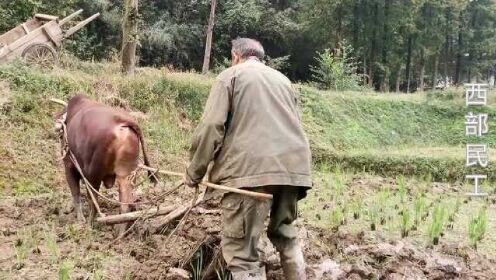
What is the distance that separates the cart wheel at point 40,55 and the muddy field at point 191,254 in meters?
7.06

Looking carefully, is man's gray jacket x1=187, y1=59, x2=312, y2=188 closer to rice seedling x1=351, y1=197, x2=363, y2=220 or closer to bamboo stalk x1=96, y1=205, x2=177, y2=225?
Answer: bamboo stalk x1=96, y1=205, x2=177, y2=225

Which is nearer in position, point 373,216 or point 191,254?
point 191,254

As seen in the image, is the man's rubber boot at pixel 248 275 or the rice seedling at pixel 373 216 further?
the rice seedling at pixel 373 216

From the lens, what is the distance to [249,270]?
4004 millimetres

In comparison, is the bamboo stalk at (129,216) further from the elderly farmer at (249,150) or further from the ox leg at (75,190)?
the elderly farmer at (249,150)

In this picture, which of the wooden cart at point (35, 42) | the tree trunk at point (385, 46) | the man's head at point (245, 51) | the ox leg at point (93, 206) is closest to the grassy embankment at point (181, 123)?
the wooden cart at point (35, 42)

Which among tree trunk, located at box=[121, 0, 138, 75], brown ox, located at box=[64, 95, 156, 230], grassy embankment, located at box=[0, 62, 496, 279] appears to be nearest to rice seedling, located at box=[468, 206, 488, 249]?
grassy embankment, located at box=[0, 62, 496, 279]

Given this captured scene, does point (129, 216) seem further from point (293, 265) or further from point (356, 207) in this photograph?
point (356, 207)

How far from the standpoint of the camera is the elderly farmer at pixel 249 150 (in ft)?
12.9

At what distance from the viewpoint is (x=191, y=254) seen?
4.79m

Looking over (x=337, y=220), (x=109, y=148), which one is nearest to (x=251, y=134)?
(x=109, y=148)

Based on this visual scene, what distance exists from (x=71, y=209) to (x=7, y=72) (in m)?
5.14

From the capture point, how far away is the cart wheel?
12.3 m

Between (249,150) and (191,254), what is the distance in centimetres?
125
